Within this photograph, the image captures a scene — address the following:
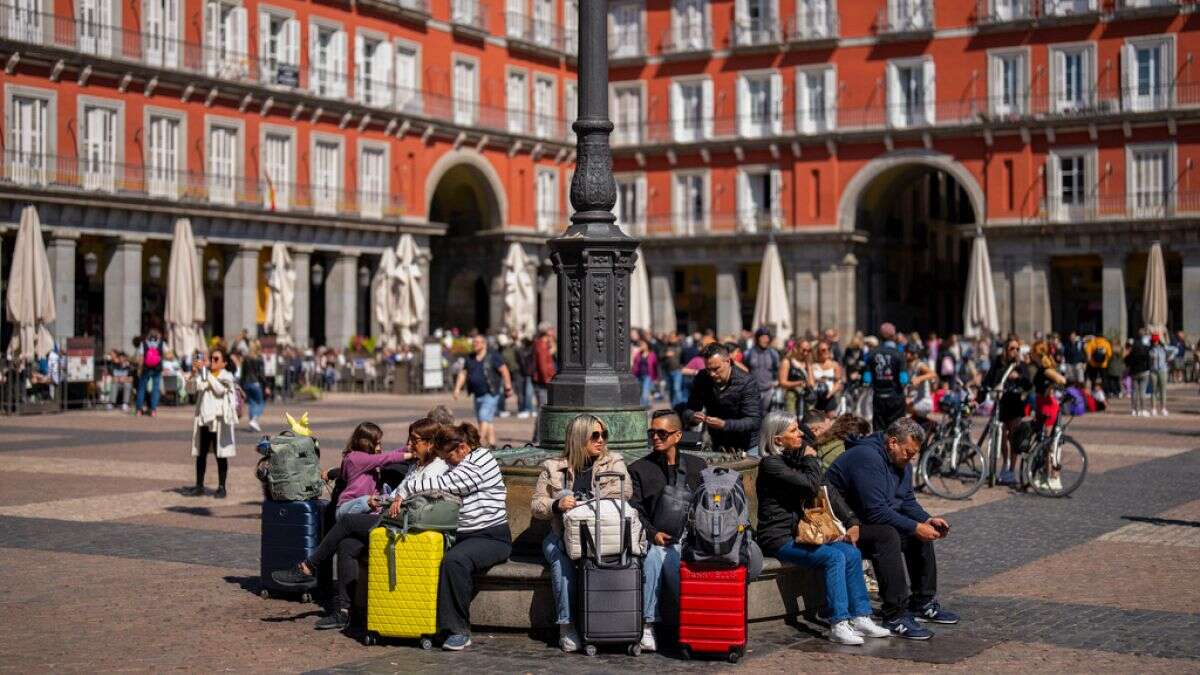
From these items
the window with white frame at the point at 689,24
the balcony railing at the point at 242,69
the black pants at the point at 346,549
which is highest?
the window with white frame at the point at 689,24

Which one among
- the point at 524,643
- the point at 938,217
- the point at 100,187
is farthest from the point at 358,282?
the point at 524,643

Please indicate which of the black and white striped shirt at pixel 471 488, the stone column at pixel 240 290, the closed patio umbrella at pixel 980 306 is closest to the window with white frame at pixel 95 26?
the stone column at pixel 240 290

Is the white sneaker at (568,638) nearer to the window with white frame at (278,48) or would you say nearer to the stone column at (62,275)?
the stone column at (62,275)

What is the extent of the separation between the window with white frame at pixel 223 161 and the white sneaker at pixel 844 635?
38046mm

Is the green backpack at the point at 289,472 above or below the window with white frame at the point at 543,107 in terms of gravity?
below

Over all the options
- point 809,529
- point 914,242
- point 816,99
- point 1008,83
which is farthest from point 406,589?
point 914,242

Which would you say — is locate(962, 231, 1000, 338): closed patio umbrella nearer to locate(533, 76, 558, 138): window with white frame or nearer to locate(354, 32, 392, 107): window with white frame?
locate(354, 32, 392, 107): window with white frame

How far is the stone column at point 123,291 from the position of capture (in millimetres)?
42562

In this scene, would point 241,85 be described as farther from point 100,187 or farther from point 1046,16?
point 1046,16

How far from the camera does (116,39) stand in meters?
42.7

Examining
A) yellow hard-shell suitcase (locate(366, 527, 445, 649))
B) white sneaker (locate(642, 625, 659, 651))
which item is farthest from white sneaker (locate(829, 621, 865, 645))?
yellow hard-shell suitcase (locate(366, 527, 445, 649))

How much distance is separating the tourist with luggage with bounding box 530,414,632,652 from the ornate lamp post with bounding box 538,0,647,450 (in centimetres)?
204

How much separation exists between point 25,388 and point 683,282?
34.5 meters

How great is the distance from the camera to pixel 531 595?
1000 centimetres
